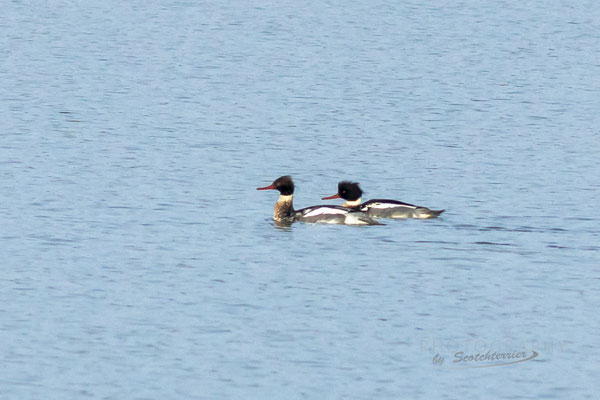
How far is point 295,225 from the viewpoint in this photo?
27.9 meters

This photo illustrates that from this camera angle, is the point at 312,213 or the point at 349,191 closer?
the point at 312,213

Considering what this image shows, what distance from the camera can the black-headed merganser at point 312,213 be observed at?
91.0ft

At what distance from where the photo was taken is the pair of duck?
1091 inches

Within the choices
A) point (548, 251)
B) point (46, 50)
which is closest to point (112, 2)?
point (46, 50)

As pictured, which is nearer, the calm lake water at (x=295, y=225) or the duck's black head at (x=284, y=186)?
the calm lake water at (x=295, y=225)

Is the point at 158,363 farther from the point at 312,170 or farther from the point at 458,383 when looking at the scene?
the point at 312,170

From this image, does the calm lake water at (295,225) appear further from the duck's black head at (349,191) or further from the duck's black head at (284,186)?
the duck's black head at (349,191)

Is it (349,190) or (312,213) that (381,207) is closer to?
(349,190)

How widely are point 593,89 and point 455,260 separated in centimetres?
2540

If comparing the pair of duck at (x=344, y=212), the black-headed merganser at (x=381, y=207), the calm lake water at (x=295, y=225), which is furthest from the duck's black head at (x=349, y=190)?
the calm lake water at (x=295, y=225)

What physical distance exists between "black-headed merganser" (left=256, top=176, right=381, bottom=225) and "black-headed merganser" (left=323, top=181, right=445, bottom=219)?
23cm

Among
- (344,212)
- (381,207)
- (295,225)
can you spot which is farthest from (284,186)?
(381,207)

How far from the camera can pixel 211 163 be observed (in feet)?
111

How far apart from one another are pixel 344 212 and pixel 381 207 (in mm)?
832
